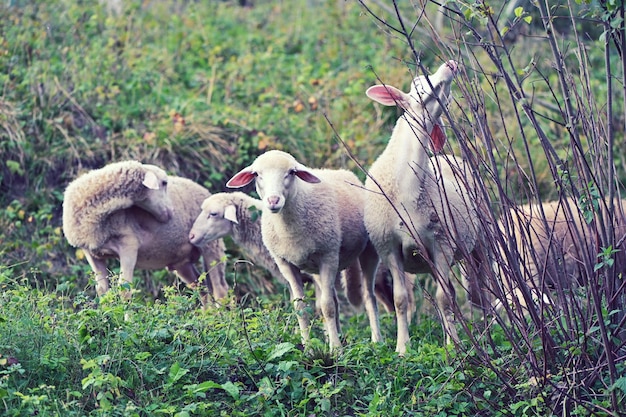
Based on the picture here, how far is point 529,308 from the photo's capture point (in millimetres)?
4816

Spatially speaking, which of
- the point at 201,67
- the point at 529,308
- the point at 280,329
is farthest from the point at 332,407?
the point at 201,67

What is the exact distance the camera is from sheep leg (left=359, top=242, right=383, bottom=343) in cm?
655

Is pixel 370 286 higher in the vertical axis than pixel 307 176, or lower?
lower

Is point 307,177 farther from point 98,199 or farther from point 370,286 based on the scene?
point 98,199

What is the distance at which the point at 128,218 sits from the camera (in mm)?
7328

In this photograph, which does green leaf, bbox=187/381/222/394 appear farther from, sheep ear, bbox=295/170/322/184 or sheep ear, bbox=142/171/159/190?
sheep ear, bbox=142/171/159/190

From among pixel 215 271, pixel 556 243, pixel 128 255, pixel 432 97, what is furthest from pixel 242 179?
pixel 556 243

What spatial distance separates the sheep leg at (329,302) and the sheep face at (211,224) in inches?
49.2

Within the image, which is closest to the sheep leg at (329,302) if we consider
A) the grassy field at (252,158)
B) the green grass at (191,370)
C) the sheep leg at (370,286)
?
the grassy field at (252,158)

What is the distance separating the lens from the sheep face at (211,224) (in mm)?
7395

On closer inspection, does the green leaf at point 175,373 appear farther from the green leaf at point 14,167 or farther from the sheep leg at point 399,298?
the green leaf at point 14,167

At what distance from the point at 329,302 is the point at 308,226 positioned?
0.51 m

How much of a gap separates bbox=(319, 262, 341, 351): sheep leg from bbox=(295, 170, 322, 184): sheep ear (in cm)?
54

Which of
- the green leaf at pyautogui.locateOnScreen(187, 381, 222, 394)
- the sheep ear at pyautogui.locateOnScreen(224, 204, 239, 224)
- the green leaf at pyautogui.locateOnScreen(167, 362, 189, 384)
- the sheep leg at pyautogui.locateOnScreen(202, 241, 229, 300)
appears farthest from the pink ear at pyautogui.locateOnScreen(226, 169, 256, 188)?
the green leaf at pyautogui.locateOnScreen(187, 381, 222, 394)
